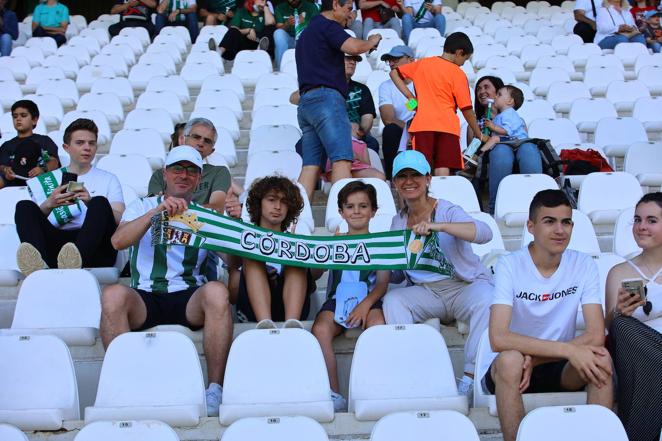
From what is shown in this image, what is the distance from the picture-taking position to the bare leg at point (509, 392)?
4164 millimetres

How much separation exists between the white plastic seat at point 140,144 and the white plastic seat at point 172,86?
5.60 ft

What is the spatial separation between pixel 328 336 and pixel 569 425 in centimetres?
137

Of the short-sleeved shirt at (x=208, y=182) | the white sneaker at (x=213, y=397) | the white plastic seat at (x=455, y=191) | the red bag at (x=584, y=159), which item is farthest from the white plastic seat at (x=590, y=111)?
the white sneaker at (x=213, y=397)

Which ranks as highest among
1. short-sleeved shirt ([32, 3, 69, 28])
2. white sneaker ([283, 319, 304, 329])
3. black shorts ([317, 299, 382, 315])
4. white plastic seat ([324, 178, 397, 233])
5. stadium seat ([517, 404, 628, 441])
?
short-sleeved shirt ([32, 3, 69, 28])

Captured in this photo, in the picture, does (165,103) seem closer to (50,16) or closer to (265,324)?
(50,16)

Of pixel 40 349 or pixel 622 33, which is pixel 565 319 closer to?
pixel 40 349

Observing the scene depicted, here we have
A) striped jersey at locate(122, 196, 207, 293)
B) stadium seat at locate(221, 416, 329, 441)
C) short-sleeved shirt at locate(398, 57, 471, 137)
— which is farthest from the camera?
short-sleeved shirt at locate(398, 57, 471, 137)

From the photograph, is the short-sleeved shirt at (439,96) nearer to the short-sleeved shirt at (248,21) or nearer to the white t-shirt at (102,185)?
the white t-shirt at (102,185)

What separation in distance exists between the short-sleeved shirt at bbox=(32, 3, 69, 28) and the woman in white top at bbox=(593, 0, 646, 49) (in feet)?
20.5

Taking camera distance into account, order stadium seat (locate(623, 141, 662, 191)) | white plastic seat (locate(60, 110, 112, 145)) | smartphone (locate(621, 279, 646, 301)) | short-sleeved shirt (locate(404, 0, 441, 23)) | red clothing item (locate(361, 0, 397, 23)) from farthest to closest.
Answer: short-sleeved shirt (locate(404, 0, 441, 23))
red clothing item (locate(361, 0, 397, 23))
white plastic seat (locate(60, 110, 112, 145))
stadium seat (locate(623, 141, 662, 191))
smartphone (locate(621, 279, 646, 301))

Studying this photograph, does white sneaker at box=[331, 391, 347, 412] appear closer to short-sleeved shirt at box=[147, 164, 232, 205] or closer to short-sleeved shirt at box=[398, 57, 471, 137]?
short-sleeved shirt at box=[147, 164, 232, 205]

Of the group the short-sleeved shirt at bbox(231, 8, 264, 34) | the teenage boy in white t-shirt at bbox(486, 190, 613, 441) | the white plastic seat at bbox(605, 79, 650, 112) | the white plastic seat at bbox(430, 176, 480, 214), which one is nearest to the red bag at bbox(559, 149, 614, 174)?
the white plastic seat at bbox(430, 176, 480, 214)

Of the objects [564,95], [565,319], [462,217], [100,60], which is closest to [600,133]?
[564,95]

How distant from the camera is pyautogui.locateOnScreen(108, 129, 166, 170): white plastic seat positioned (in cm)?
801
